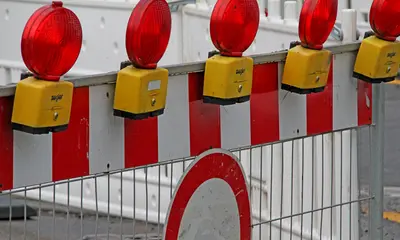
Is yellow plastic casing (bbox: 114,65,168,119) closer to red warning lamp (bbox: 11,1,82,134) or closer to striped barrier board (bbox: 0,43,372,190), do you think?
striped barrier board (bbox: 0,43,372,190)

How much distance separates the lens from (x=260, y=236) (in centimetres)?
423

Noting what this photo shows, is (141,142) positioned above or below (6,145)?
below

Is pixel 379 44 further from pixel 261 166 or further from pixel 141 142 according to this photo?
pixel 141 142

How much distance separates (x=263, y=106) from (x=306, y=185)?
4.55ft

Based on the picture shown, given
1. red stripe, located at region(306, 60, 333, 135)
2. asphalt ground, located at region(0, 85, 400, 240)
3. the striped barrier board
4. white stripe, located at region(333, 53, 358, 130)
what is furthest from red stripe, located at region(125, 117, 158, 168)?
white stripe, located at region(333, 53, 358, 130)

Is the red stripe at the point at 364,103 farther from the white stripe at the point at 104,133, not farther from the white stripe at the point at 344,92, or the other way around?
the white stripe at the point at 104,133

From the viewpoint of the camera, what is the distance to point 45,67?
9.86 feet

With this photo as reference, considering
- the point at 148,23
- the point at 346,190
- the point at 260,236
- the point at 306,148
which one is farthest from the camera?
the point at 306,148

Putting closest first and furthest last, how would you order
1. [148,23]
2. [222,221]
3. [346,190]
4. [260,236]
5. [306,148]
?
[148,23]
[222,221]
[260,236]
[346,190]
[306,148]

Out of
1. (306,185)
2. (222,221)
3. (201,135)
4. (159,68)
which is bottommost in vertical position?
(306,185)

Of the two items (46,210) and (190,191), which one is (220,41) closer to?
(190,191)

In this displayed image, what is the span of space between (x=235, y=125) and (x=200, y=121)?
0.16 metres

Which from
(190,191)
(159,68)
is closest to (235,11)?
(159,68)

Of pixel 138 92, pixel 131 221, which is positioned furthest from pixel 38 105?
pixel 131 221
